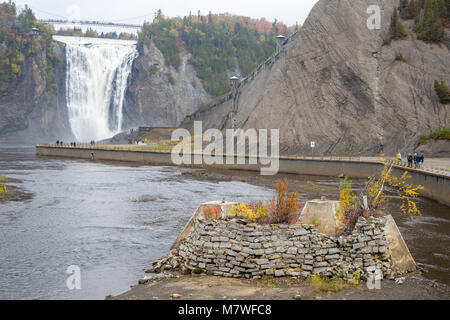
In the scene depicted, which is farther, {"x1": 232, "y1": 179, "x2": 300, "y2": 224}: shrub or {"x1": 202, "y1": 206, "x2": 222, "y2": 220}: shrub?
{"x1": 202, "y1": 206, "x2": 222, "y2": 220}: shrub

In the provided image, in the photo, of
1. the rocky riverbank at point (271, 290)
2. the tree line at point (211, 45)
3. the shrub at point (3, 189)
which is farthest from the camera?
the tree line at point (211, 45)

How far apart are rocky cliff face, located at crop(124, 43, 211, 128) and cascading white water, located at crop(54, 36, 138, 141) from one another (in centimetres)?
338

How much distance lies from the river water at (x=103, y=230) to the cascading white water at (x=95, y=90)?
7415 centimetres

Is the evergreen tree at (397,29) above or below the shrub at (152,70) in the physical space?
below

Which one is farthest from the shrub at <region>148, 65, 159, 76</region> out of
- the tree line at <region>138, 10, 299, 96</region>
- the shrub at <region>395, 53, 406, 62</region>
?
the shrub at <region>395, 53, 406, 62</region>

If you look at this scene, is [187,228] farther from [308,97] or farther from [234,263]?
[308,97]

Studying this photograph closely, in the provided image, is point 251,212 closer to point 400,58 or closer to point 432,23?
point 400,58

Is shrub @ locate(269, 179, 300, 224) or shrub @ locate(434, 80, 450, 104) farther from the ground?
shrub @ locate(434, 80, 450, 104)

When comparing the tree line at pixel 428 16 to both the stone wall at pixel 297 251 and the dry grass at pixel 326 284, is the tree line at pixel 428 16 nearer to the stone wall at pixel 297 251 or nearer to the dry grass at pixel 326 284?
the stone wall at pixel 297 251

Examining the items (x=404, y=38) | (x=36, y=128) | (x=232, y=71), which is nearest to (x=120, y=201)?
(x=404, y=38)

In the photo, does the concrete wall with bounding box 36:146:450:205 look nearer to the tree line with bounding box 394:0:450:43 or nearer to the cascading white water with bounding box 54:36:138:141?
the tree line with bounding box 394:0:450:43

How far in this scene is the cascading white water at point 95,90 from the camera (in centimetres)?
11412

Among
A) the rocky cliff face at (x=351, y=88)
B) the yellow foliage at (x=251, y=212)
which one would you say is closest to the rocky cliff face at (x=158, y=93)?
the rocky cliff face at (x=351, y=88)

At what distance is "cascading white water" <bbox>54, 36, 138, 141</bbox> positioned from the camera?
114125mm
